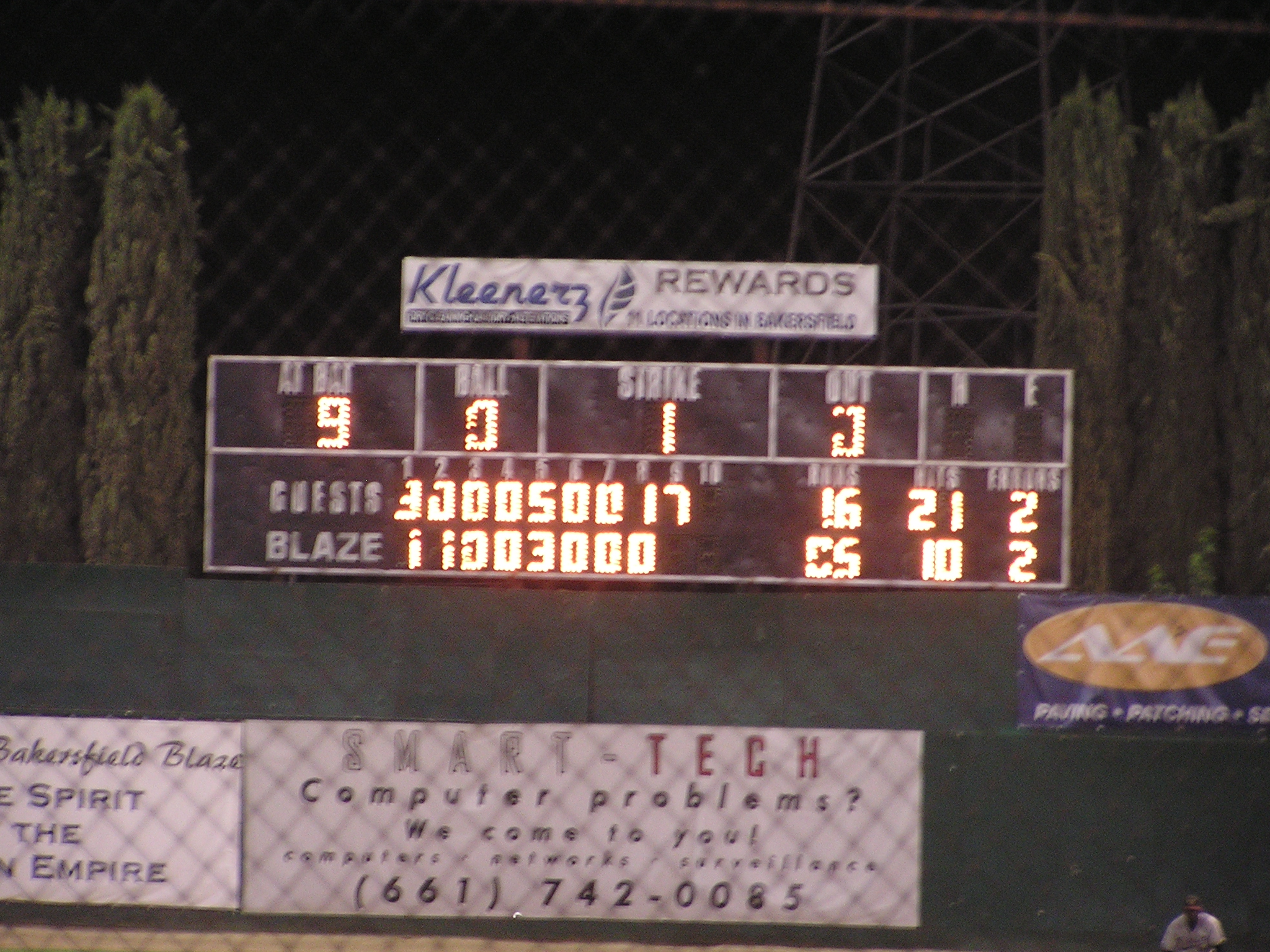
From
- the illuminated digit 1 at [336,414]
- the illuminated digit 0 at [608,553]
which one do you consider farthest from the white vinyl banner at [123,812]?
the illuminated digit 0 at [608,553]

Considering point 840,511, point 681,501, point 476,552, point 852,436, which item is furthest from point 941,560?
point 476,552

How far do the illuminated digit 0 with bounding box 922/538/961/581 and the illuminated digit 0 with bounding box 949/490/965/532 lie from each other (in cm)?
8

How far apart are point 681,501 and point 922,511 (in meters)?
1.46

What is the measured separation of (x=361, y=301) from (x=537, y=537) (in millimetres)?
5388

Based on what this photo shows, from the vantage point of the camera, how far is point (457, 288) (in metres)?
10.0

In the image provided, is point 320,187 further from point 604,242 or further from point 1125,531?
point 1125,531

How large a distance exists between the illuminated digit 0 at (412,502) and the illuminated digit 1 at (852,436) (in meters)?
2.48

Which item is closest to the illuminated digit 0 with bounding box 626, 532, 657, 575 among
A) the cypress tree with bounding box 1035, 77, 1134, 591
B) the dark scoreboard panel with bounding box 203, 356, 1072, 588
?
the dark scoreboard panel with bounding box 203, 356, 1072, 588

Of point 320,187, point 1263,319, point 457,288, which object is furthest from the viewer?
point 320,187

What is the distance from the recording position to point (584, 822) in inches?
246

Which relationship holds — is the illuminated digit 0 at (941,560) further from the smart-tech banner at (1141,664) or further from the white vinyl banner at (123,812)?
the white vinyl banner at (123,812)

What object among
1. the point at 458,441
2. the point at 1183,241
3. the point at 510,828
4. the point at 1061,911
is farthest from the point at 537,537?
the point at 1183,241

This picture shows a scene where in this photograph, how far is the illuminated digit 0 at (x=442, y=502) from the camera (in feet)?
28.5

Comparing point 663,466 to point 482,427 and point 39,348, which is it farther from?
point 39,348
